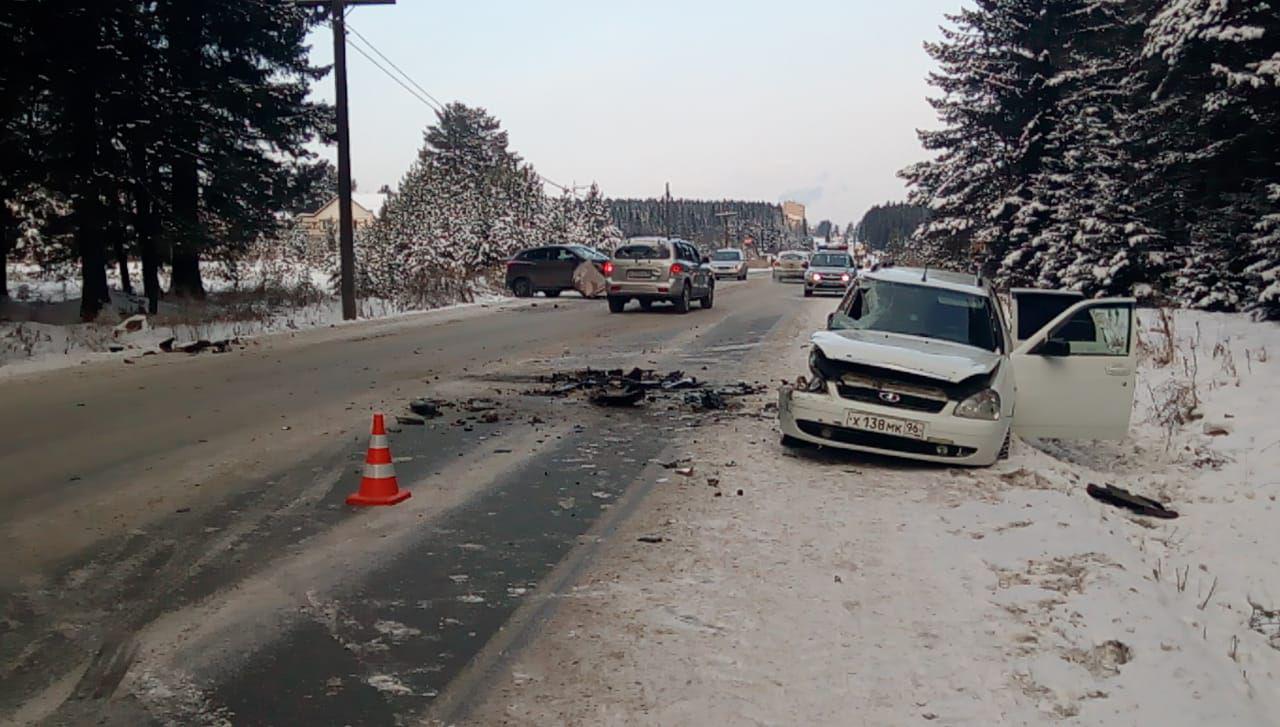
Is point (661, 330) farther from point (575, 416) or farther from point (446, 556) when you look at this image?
point (446, 556)

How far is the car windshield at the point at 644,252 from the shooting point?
2373 centimetres

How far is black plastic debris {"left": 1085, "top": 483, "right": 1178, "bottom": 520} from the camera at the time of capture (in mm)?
6766

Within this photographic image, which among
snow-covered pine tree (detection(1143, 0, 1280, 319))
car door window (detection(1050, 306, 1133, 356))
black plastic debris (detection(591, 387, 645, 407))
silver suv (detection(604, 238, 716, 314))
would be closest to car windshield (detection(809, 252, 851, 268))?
silver suv (detection(604, 238, 716, 314))

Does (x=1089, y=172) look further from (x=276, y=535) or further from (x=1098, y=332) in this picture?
(x=276, y=535)

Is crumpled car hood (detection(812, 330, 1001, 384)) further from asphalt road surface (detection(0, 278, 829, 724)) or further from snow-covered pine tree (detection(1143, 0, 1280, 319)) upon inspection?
snow-covered pine tree (detection(1143, 0, 1280, 319))

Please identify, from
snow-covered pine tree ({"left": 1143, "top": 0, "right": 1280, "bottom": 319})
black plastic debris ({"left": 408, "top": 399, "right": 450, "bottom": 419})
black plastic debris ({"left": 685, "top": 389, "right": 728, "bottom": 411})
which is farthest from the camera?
snow-covered pine tree ({"left": 1143, "top": 0, "right": 1280, "bottom": 319})

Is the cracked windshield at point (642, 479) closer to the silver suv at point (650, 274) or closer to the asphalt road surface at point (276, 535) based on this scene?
the asphalt road surface at point (276, 535)

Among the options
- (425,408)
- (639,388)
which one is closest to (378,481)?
(425,408)

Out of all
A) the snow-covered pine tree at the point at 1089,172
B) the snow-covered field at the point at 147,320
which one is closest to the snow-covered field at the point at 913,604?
the snow-covered field at the point at 147,320

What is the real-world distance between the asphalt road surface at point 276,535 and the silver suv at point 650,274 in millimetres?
12092

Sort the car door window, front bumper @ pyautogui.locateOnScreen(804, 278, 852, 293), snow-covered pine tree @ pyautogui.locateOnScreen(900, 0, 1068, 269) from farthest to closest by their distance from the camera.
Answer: front bumper @ pyautogui.locateOnScreen(804, 278, 852, 293) → snow-covered pine tree @ pyautogui.locateOnScreen(900, 0, 1068, 269) → the car door window

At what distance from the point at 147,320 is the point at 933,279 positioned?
1469 cm

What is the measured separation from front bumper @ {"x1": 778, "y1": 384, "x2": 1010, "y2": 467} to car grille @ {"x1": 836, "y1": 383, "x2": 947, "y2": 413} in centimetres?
5

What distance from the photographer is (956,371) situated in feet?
23.7
